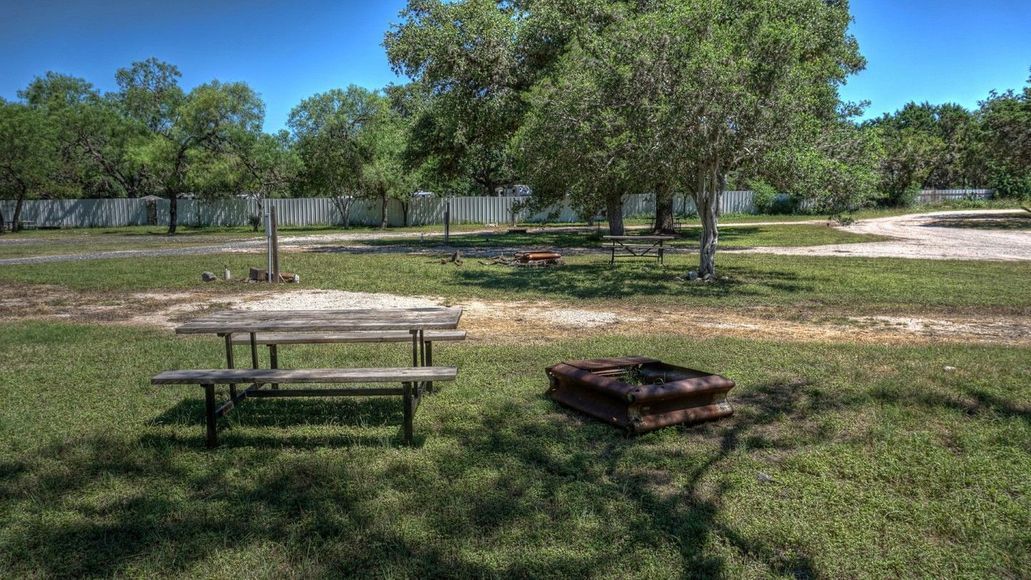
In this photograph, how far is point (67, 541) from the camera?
3043 mm

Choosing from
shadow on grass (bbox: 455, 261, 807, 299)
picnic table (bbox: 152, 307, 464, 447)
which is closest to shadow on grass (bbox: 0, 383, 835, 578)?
picnic table (bbox: 152, 307, 464, 447)

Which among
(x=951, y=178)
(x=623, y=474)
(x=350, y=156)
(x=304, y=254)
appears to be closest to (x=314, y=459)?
(x=623, y=474)

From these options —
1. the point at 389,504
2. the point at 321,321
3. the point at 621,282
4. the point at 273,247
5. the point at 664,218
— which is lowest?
the point at 389,504

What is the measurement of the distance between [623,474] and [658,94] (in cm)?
846

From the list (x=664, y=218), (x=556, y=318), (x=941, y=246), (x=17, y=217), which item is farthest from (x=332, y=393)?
(x=17, y=217)

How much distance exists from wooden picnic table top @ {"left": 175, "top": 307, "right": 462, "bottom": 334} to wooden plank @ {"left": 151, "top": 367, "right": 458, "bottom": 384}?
0.60m

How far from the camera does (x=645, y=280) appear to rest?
12758 millimetres

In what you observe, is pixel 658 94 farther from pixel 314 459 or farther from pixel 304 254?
pixel 304 254

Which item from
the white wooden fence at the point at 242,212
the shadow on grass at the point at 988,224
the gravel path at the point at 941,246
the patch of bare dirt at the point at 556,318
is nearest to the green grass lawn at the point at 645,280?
the patch of bare dirt at the point at 556,318

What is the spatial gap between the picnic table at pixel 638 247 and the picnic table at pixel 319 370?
31.3ft

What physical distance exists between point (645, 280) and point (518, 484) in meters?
9.53

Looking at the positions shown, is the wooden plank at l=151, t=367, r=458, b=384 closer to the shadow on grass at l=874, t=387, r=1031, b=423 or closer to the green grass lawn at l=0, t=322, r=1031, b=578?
the green grass lawn at l=0, t=322, r=1031, b=578

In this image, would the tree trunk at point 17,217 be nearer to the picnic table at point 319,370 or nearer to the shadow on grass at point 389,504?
the picnic table at point 319,370

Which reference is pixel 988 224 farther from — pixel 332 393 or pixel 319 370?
pixel 319 370
